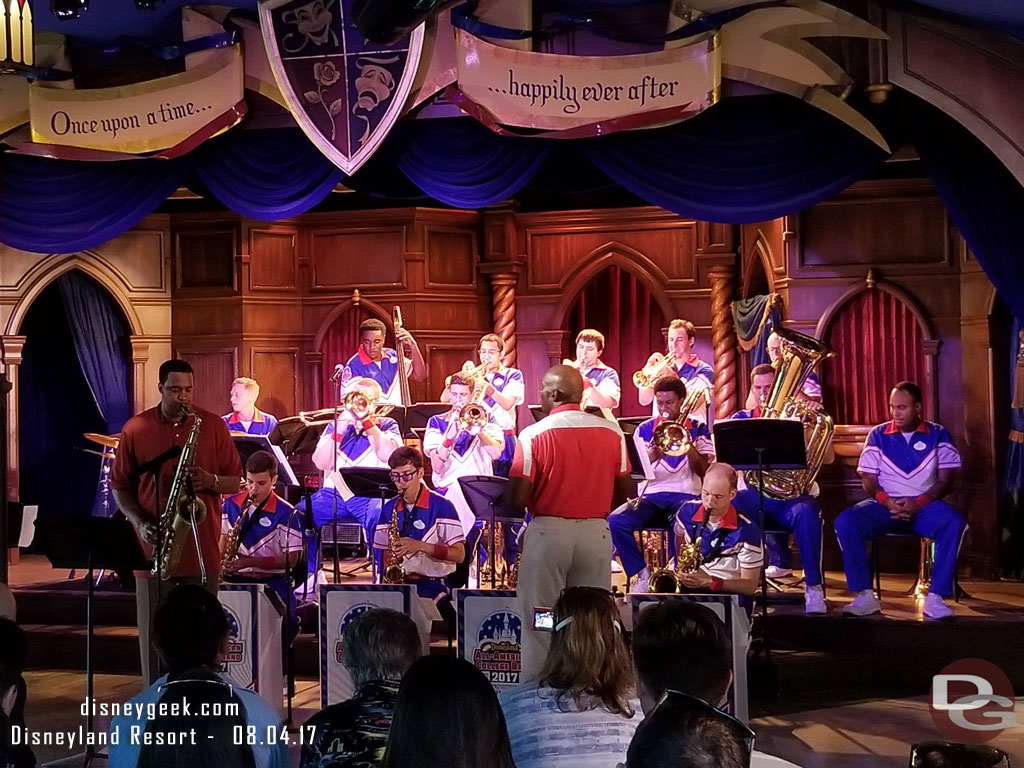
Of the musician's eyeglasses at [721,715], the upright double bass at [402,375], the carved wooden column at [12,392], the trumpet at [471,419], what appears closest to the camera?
the musician's eyeglasses at [721,715]

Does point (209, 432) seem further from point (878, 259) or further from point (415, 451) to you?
point (878, 259)

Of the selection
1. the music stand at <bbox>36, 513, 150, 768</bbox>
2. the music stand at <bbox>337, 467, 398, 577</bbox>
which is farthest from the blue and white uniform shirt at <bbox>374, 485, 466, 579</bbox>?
the music stand at <bbox>36, 513, 150, 768</bbox>

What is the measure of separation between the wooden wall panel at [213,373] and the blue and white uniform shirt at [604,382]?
3844 mm

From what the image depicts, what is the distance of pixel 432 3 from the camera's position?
630 cm

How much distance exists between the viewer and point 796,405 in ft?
28.6

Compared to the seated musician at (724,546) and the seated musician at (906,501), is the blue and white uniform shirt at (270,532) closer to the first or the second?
the seated musician at (724,546)

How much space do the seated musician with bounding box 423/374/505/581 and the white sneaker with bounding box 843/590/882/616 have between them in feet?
9.63

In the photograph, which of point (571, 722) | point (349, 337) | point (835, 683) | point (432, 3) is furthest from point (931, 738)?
point (349, 337)

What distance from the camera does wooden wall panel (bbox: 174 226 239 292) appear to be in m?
12.6

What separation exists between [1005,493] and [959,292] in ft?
5.16

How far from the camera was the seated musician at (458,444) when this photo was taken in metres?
9.73

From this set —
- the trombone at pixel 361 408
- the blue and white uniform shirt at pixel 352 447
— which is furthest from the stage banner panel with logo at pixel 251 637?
the trombone at pixel 361 408

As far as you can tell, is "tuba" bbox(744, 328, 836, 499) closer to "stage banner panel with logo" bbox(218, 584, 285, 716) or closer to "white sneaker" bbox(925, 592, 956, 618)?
"white sneaker" bbox(925, 592, 956, 618)

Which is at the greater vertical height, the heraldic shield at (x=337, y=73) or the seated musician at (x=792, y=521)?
the heraldic shield at (x=337, y=73)
